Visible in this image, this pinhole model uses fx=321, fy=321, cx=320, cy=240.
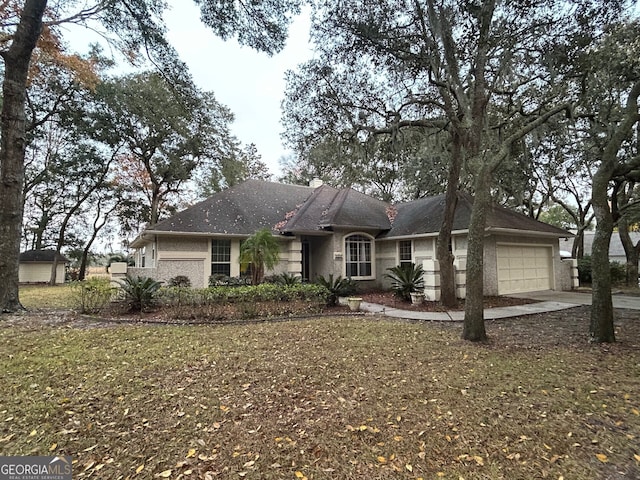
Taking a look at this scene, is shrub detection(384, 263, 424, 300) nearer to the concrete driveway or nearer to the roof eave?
the roof eave

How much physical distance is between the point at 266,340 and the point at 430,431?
3.76 meters

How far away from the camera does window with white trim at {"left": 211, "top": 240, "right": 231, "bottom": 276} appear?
12.5 m

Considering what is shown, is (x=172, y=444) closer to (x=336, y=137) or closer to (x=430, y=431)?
(x=430, y=431)

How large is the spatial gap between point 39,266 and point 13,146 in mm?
19105

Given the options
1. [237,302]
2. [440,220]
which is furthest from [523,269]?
[237,302]

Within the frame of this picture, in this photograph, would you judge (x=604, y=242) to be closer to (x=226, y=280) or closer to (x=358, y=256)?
(x=358, y=256)

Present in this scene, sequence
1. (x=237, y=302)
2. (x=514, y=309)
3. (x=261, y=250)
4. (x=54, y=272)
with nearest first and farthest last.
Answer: (x=237, y=302), (x=514, y=309), (x=261, y=250), (x=54, y=272)

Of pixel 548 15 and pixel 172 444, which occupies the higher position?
pixel 548 15

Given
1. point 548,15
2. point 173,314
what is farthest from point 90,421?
point 548,15

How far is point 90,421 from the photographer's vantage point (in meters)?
3.12

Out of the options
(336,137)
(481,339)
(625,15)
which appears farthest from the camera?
(336,137)

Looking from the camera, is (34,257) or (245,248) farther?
(34,257)

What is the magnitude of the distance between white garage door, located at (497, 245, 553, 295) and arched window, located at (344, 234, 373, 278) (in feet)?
16.9

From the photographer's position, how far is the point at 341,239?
44.3 feet
